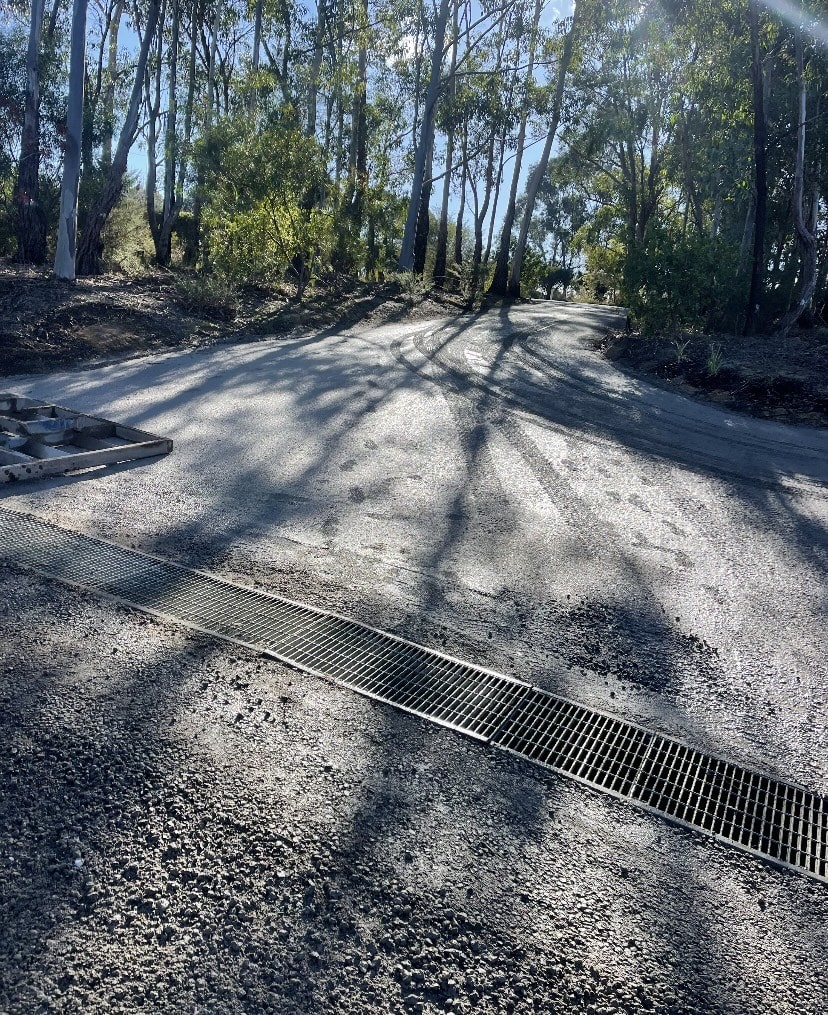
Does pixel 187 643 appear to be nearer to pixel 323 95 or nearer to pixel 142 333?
pixel 142 333

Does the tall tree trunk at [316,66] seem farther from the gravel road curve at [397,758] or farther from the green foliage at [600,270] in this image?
the gravel road curve at [397,758]

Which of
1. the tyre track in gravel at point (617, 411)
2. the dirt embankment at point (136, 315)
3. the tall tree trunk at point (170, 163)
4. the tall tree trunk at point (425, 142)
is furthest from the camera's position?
the tall tree trunk at point (425, 142)

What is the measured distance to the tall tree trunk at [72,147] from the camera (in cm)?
1335

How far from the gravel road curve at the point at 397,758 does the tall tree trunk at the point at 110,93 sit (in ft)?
77.6

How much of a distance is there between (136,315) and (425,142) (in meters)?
17.0

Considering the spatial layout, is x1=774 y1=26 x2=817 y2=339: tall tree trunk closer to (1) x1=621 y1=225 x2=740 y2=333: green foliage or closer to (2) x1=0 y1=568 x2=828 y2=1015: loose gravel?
(1) x1=621 y1=225 x2=740 y2=333: green foliage

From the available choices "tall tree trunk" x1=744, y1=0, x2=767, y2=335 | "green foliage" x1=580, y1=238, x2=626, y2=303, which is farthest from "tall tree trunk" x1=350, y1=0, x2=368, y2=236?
"green foliage" x1=580, y1=238, x2=626, y2=303

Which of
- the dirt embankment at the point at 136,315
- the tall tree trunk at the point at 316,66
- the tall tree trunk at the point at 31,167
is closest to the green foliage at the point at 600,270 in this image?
the tall tree trunk at the point at 316,66

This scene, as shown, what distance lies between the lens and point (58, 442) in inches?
264

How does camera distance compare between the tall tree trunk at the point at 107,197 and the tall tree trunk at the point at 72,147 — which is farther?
the tall tree trunk at the point at 107,197

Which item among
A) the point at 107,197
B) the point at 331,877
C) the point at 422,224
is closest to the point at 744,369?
the point at 331,877

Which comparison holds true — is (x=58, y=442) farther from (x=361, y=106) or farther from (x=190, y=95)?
(x=190, y=95)

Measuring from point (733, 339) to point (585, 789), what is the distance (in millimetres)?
13212

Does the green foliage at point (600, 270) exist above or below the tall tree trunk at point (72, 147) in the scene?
above
